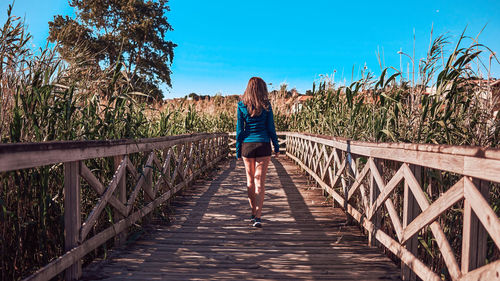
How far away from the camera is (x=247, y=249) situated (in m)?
3.53

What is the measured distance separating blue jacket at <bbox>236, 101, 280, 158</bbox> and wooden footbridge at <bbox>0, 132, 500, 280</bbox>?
100 centimetres

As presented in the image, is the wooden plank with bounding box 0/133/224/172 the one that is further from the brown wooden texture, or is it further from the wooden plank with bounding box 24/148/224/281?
the brown wooden texture

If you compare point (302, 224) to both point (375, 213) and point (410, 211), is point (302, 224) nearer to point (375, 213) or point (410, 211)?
point (375, 213)

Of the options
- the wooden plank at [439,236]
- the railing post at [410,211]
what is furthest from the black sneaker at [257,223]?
the wooden plank at [439,236]

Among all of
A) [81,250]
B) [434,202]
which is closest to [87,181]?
[81,250]

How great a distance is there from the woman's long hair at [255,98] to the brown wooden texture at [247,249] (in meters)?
1.45

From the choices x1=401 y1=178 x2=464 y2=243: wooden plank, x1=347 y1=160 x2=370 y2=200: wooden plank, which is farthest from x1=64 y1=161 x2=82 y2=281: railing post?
x1=347 y1=160 x2=370 y2=200: wooden plank

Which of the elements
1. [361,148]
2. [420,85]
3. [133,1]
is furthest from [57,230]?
[133,1]

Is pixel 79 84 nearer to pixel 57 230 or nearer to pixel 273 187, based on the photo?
pixel 57 230

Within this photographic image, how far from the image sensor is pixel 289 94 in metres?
15.9

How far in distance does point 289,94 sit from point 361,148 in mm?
12263

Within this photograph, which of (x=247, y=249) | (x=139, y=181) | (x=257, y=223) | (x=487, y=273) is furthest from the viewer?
(x=257, y=223)

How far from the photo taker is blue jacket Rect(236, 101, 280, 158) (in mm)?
4301

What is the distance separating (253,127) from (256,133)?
84mm
